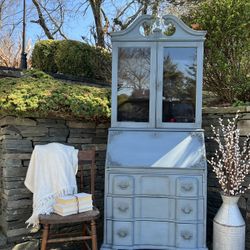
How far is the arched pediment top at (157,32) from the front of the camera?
2.68m

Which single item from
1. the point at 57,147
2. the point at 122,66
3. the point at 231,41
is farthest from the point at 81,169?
the point at 231,41

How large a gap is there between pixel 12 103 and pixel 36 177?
0.61 metres

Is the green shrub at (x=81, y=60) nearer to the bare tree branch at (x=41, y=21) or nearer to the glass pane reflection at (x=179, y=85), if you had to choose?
the glass pane reflection at (x=179, y=85)

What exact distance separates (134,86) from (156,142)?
1.83 ft

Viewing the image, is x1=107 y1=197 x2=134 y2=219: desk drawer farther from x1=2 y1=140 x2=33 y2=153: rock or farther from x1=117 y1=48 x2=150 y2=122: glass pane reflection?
x1=2 y1=140 x2=33 y2=153: rock

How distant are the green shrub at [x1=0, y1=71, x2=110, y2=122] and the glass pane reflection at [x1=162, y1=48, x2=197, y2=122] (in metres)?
0.57

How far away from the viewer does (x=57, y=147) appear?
8.44 feet

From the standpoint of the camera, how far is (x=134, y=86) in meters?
2.81

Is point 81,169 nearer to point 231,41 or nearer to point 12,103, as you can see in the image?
point 12,103

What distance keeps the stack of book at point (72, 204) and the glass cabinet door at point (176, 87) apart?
900 mm

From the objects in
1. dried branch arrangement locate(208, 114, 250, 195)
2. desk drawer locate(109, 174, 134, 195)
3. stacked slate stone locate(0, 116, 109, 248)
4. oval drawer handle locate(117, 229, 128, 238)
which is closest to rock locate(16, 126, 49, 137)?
stacked slate stone locate(0, 116, 109, 248)

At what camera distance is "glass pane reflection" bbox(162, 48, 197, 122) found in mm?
2730

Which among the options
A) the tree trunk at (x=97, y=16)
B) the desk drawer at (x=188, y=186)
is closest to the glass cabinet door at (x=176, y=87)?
the desk drawer at (x=188, y=186)

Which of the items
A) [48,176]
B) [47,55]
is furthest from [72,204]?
[47,55]
